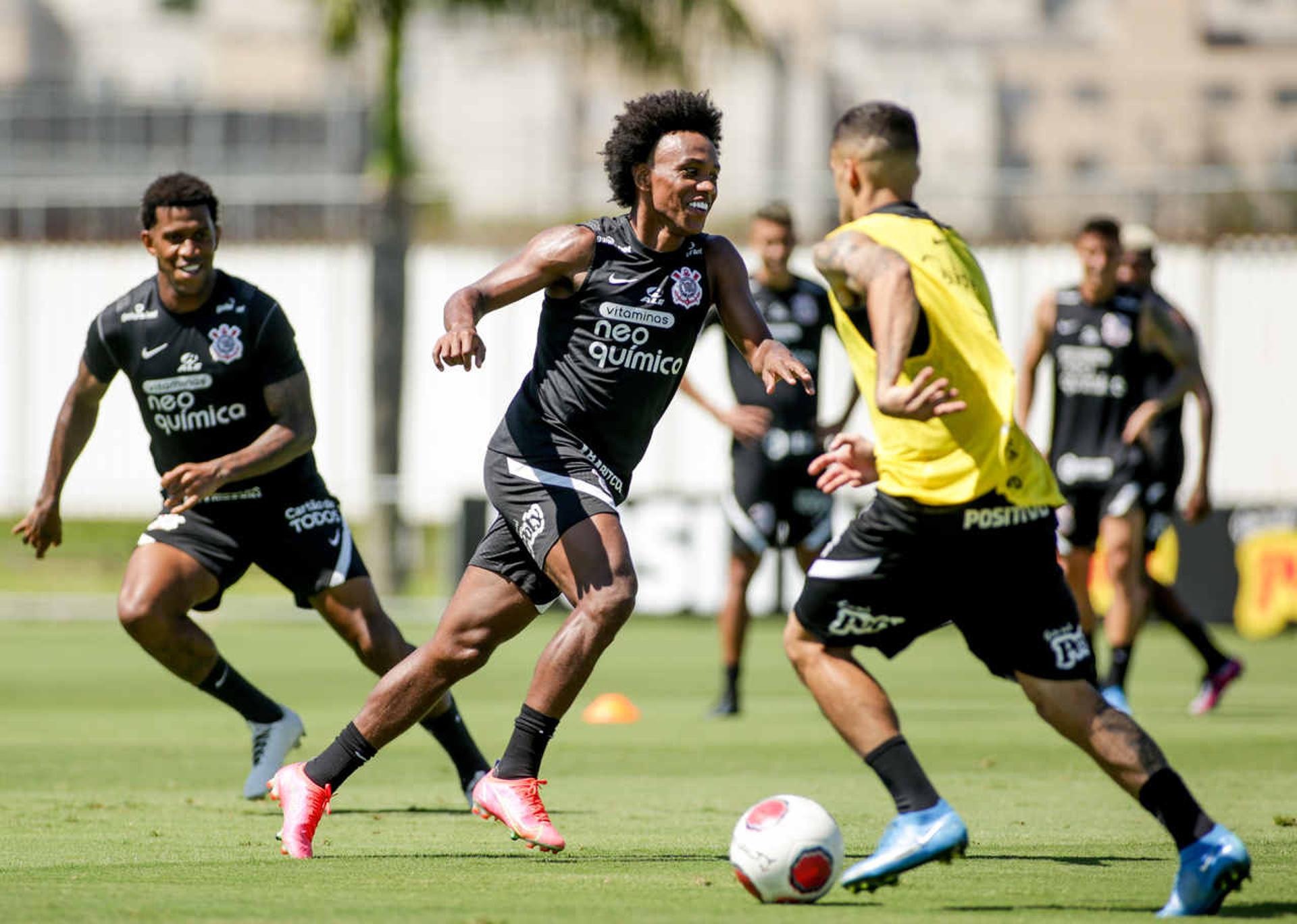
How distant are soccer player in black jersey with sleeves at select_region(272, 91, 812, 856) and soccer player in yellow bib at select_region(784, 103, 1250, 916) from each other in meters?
0.68

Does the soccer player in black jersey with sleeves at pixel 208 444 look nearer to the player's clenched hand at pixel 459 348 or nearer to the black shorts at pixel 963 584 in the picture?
the player's clenched hand at pixel 459 348

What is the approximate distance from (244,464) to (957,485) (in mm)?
3091

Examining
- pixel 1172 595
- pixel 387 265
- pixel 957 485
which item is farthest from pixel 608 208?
pixel 957 485

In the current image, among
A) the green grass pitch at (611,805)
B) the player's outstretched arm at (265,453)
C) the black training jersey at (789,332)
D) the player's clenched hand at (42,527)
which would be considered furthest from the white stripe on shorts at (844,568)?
the black training jersey at (789,332)

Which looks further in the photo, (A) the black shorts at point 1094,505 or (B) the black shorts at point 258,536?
(A) the black shorts at point 1094,505

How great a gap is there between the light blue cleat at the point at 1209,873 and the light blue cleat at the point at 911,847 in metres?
0.59

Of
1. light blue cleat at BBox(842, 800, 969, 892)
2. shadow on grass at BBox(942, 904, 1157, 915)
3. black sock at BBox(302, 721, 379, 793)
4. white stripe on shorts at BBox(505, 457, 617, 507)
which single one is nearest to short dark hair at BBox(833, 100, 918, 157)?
white stripe on shorts at BBox(505, 457, 617, 507)

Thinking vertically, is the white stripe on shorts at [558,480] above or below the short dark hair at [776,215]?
below

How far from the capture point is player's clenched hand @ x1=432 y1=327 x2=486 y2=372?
20.3 ft

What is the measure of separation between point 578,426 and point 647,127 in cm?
107

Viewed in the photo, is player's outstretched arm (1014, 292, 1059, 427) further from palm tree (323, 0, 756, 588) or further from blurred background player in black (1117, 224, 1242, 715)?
palm tree (323, 0, 756, 588)

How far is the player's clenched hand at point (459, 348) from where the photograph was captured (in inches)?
244

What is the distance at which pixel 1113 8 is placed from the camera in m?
41.9

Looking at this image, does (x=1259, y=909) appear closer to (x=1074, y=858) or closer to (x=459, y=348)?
(x=1074, y=858)
